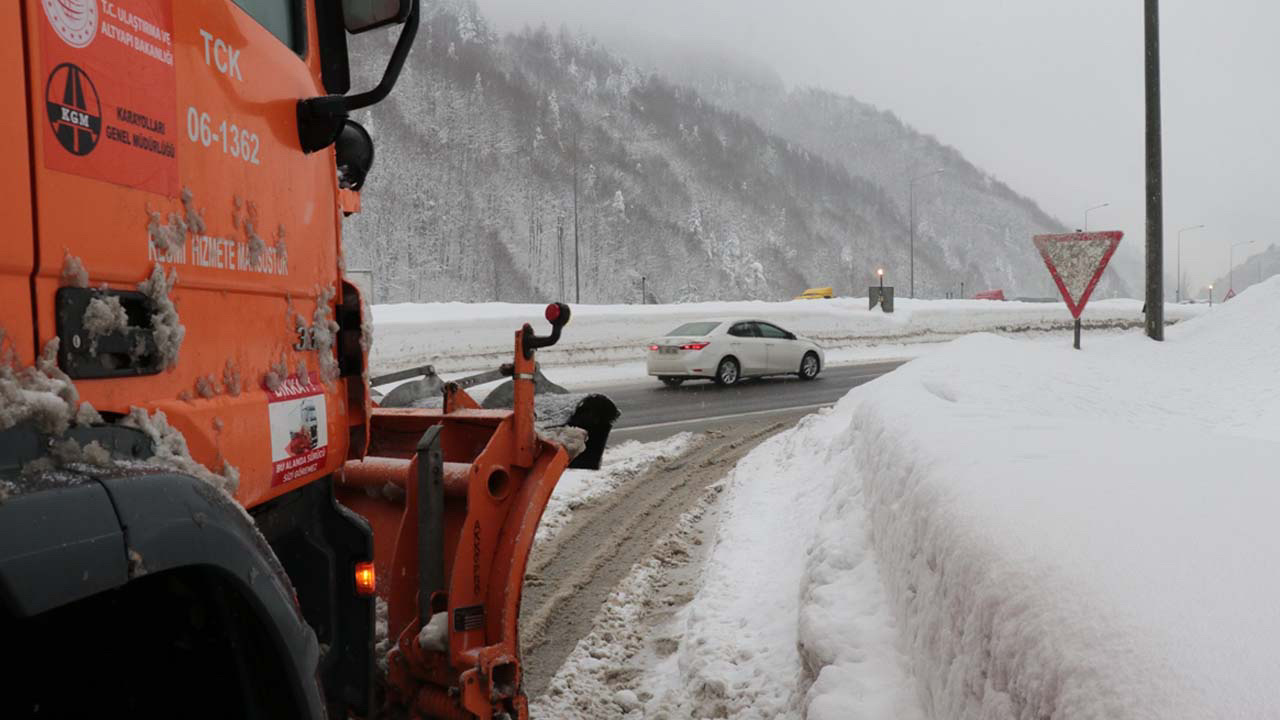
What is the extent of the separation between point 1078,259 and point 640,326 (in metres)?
15.3

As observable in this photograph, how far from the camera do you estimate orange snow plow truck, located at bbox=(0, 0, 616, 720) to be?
1.34 metres

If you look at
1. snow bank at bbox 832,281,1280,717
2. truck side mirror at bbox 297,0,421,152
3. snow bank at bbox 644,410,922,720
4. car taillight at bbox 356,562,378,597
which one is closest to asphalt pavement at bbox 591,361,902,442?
snow bank at bbox 644,410,922,720

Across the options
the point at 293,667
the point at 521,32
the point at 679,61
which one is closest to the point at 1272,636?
the point at 293,667

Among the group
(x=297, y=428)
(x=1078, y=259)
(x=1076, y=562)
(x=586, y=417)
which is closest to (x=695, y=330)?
(x=1078, y=259)

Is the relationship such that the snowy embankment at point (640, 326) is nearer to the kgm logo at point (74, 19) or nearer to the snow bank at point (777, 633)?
the snow bank at point (777, 633)

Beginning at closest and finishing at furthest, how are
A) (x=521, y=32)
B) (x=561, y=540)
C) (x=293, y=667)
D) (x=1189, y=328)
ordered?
(x=293, y=667)
(x=561, y=540)
(x=1189, y=328)
(x=521, y=32)

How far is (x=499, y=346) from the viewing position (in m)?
22.2

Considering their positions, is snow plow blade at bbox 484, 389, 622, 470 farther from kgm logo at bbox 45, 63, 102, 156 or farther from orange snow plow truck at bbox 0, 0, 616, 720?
kgm logo at bbox 45, 63, 102, 156

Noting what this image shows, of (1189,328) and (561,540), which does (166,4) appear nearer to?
(561,540)

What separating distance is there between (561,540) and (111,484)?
5.27 m

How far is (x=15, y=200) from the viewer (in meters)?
1.36

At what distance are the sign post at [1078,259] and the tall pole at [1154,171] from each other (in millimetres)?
4613

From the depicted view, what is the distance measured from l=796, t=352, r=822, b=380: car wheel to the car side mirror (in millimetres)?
16888

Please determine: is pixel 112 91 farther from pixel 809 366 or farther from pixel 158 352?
pixel 809 366
